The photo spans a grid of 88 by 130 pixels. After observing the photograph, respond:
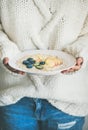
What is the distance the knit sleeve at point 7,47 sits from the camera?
931 mm

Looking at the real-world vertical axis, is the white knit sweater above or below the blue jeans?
above

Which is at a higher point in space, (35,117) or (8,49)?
(8,49)

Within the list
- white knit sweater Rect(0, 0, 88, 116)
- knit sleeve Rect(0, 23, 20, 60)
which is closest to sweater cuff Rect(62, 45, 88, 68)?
white knit sweater Rect(0, 0, 88, 116)

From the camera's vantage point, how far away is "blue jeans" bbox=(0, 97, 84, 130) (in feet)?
3.14

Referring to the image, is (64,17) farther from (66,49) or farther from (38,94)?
(38,94)

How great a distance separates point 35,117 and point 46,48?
0.78 ft

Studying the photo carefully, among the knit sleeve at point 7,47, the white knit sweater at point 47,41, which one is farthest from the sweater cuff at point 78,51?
the knit sleeve at point 7,47

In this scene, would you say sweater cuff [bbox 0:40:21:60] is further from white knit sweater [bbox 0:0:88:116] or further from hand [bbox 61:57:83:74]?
hand [bbox 61:57:83:74]

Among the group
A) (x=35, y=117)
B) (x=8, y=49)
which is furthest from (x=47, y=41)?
(x=35, y=117)

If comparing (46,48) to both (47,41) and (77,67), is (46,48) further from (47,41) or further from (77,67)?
(77,67)

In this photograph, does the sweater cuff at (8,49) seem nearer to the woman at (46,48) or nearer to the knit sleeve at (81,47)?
the woman at (46,48)

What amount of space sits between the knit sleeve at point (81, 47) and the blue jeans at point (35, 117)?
0.61ft

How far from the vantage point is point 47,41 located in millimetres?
976

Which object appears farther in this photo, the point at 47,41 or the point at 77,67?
the point at 47,41
